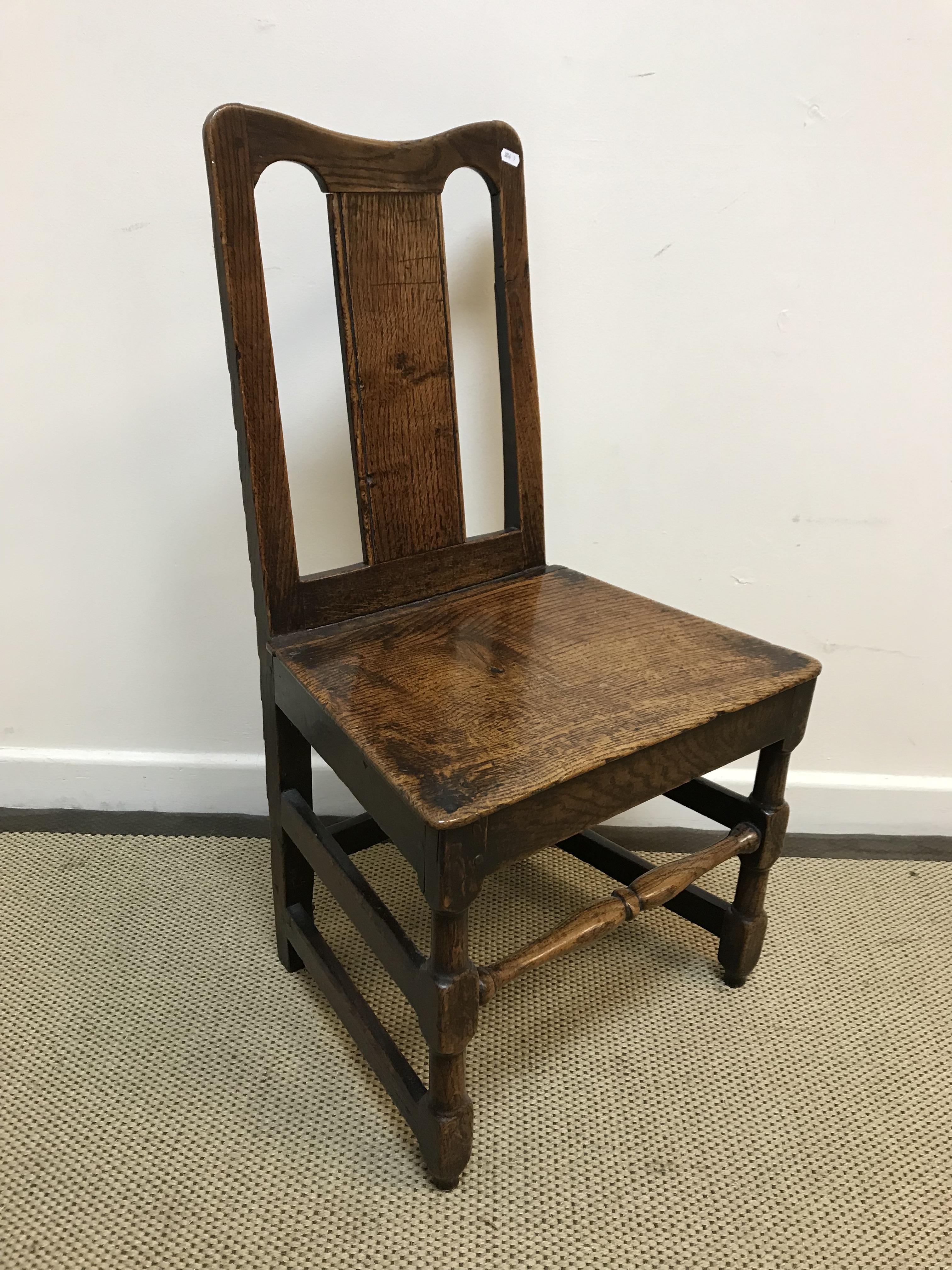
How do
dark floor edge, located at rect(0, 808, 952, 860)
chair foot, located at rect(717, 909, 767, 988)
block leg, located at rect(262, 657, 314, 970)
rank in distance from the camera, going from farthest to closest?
dark floor edge, located at rect(0, 808, 952, 860), chair foot, located at rect(717, 909, 767, 988), block leg, located at rect(262, 657, 314, 970)

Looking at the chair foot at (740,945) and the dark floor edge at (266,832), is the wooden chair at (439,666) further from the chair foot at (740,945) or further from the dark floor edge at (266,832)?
the dark floor edge at (266,832)

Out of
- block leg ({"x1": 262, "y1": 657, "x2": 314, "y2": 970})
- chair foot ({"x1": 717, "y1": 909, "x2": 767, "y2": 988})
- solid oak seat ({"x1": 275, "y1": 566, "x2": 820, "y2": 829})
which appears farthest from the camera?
chair foot ({"x1": 717, "y1": 909, "x2": 767, "y2": 988})

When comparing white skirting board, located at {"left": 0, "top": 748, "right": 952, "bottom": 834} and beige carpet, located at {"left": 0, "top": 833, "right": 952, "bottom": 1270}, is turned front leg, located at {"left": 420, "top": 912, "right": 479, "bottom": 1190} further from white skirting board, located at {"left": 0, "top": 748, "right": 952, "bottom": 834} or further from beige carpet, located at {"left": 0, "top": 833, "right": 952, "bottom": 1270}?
white skirting board, located at {"left": 0, "top": 748, "right": 952, "bottom": 834}

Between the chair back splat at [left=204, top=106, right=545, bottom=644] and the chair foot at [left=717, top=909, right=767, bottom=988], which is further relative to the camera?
the chair foot at [left=717, top=909, right=767, bottom=988]

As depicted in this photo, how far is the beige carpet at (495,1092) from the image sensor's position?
0.79 m

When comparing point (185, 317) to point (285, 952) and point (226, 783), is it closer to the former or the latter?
point (226, 783)

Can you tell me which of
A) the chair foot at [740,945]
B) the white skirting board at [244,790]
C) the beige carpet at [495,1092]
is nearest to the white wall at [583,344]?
the white skirting board at [244,790]

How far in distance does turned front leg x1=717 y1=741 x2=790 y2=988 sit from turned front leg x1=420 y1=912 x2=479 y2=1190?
392 mm

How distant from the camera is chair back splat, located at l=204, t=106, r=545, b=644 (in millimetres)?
785

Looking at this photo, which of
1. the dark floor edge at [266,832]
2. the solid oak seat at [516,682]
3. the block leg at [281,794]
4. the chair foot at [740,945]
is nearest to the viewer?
the solid oak seat at [516,682]

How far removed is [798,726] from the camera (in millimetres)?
895

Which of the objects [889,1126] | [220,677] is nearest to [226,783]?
[220,677]

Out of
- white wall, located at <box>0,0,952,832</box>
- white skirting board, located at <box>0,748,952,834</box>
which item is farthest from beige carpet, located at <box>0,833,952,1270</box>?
white wall, located at <box>0,0,952,832</box>

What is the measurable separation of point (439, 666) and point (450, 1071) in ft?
1.19
